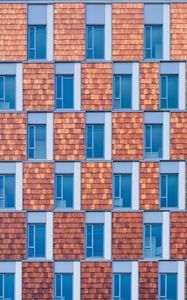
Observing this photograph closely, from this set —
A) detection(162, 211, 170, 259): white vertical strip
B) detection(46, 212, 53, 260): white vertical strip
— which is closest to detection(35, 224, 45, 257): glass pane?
detection(46, 212, 53, 260): white vertical strip

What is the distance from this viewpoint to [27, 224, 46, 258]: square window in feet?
75.5

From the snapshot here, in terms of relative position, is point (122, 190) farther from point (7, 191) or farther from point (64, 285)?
point (7, 191)

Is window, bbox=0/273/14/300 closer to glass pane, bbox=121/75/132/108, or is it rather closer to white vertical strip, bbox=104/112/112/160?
white vertical strip, bbox=104/112/112/160

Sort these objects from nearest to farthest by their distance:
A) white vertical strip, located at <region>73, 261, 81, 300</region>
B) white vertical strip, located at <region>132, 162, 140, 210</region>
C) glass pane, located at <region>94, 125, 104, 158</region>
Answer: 1. white vertical strip, located at <region>73, 261, 81, 300</region>
2. white vertical strip, located at <region>132, 162, 140, 210</region>
3. glass pane, located at <region>94, 125, 104, 158</region>

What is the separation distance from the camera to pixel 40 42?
23422 mm

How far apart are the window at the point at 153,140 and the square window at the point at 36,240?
5.25 m

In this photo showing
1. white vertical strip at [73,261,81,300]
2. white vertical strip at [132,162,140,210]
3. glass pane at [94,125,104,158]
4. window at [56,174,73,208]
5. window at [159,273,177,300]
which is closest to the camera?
white vertical strip at [73,261,81,300]

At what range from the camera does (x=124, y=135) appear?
22.9 meters

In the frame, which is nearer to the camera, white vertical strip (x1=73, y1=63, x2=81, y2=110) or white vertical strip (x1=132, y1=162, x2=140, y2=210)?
white vertical strip (x1=132, y1=162, x2=140, y2=210)

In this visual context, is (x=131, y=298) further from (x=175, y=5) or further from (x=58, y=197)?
(x=175, y=5)

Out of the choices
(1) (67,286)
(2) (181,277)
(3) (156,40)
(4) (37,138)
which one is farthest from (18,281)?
(3) (156,40)

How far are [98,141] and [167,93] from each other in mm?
3419

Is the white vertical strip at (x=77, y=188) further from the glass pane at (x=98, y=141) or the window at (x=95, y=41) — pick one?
the window at (x=95, y=41)

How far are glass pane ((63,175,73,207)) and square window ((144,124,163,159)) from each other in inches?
128
